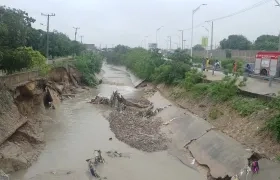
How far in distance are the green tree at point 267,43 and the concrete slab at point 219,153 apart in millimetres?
68220

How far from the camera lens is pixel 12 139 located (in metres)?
26.6

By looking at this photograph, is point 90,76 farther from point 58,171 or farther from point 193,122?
A: point 58,171

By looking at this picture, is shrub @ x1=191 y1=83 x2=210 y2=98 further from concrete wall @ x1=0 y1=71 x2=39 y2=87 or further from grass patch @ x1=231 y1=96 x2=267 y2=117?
concrete wall @ x1=0 y1=71 x2=39 y2=87

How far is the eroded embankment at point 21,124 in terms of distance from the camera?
75.6ft

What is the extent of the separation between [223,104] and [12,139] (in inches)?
707

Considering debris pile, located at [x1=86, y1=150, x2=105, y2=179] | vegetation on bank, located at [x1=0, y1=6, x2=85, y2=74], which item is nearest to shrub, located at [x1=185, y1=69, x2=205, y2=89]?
vegetation on bank, located at [x1=0, y1=6, x2=85, y2=74]

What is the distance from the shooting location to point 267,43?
306 feet

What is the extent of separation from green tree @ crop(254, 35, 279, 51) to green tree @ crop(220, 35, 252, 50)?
3.47m

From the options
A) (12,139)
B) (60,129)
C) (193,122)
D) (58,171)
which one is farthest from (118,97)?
(58,171)

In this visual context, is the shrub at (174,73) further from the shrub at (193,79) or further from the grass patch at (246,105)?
the grass patch at (246,105)

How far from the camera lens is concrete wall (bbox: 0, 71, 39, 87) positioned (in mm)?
29677

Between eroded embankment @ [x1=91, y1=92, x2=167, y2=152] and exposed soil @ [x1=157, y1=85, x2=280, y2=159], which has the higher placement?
exposed soil @ [x1=157, y1=85, x2=280, y2=159]

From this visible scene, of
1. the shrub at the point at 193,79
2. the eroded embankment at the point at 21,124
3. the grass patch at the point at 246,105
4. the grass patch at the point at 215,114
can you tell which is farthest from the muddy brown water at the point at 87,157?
the shrub at the point at 193,79

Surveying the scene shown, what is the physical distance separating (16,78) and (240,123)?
20.3 metres
